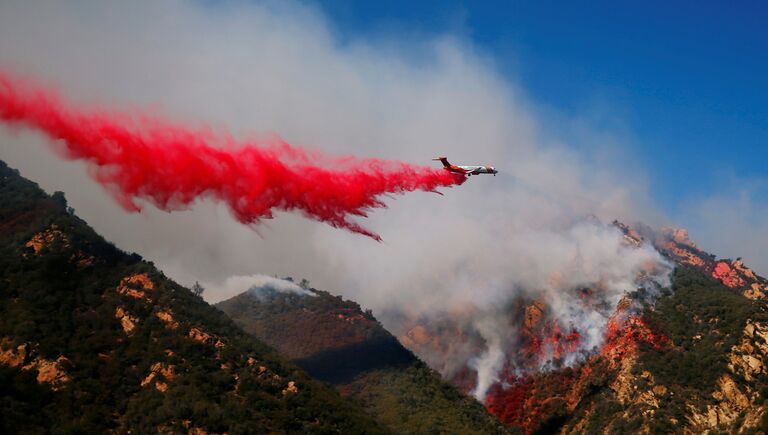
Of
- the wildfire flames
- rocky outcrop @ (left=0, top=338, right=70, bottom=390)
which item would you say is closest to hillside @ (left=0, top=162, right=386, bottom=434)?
rocky outcrop @ (left=0, top=338, right=70, bottom=390)

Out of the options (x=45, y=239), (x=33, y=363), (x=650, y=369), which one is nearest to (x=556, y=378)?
(x=650, y=369)

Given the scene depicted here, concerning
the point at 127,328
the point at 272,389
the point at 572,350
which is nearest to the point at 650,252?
the point at 572,350

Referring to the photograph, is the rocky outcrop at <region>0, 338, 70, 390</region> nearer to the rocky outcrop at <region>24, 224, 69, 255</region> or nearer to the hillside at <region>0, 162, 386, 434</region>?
the hillside at <region>0, 162, 386, 434</region>

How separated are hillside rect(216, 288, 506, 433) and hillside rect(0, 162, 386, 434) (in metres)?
22.2

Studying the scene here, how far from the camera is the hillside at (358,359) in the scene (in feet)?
364

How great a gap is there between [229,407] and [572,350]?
10173 cm

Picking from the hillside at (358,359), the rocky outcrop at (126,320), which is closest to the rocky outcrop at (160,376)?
the rocky outcrop at (126,320)

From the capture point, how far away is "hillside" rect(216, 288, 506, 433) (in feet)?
364

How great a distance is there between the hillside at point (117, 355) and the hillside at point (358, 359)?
72.8 feet

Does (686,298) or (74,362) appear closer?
(74,362)

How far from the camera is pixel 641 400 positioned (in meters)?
120

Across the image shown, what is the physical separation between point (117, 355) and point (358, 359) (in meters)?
61.3

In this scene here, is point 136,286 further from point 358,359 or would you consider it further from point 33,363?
point 358,359

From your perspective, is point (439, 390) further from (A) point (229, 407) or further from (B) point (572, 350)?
(A) point (229, 407)
